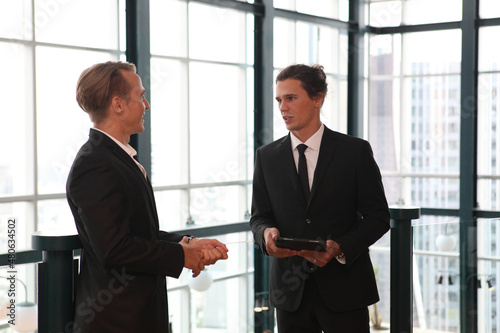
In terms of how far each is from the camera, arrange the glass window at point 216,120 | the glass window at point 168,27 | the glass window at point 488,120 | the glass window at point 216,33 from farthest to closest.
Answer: the glass window at point 488,120, the glass window at point 216,120, the glass window at point 216,33, the glass window at point 168,27

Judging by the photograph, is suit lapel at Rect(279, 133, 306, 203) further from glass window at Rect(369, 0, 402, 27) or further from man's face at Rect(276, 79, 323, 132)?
glass window at Rect(369, 0, 402, 27)

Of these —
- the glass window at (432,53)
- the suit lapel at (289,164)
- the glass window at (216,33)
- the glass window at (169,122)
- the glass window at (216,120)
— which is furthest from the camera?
the glass window at (432,53)

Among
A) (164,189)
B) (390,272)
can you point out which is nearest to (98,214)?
(390,272)

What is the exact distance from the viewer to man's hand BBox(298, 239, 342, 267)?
233 centimetres

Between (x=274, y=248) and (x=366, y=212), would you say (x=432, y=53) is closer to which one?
(x=366, y=212)

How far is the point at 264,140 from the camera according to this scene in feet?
30.1

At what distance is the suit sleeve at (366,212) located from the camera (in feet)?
7.80

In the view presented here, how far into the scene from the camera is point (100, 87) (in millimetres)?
1953

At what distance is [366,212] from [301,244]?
317mm

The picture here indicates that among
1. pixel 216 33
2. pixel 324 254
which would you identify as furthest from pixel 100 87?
pixel 216 33

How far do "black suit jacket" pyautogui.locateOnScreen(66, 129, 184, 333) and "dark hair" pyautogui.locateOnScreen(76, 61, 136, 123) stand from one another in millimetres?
77

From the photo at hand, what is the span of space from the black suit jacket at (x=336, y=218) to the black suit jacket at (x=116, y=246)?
2.09 ft

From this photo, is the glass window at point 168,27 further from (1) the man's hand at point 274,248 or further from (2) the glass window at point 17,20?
(1) the man's hand at point 274,248

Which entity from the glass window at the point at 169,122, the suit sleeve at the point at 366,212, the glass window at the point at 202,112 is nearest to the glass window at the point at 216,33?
the glass window at the point at 202,112
